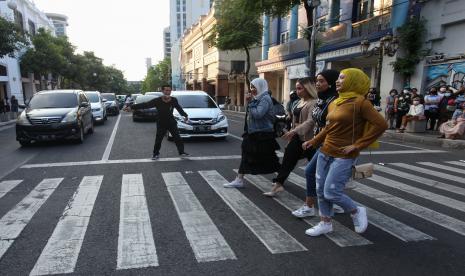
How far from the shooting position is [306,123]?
465cm

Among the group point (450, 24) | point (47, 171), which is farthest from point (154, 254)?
point (450, 24)

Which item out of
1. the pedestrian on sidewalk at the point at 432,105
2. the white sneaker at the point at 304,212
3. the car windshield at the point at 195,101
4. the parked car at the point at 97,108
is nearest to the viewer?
the white sneaker at the point at 304,212

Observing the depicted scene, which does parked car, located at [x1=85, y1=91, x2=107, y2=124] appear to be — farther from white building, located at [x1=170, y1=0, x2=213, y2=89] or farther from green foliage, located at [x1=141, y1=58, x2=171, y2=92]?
green foliage, located at [x1=141, y1=58, x2=171, y2=92]

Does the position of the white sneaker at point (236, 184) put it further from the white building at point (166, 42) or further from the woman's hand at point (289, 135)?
the white building at point (166, 42)

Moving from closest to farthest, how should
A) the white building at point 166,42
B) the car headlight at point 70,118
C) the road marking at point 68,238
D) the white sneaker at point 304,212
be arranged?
the road marking at point 68,238 < the white sneaker at point 304,212 < the car headlight at point 70,118 < the white building at point 166,42

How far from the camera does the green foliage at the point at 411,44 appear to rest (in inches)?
662

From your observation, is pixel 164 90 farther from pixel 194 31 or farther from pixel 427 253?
pixel 194 31

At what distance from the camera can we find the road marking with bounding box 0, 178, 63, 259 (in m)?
3.88

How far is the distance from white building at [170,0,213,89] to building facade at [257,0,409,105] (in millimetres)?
49680

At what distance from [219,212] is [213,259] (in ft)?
4.39

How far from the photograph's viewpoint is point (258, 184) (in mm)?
6137

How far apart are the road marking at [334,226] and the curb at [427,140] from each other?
25.7 feet

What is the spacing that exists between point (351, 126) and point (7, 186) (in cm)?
579

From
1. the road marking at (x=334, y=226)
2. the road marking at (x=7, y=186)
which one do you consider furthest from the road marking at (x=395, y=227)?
the road marking at (x=7, y=186)
